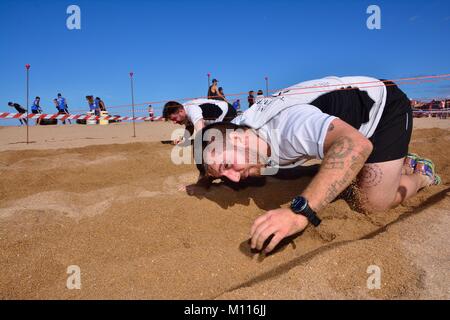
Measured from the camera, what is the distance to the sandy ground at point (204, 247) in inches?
49.9

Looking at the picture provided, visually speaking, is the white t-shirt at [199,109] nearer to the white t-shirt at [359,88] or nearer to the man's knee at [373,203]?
the white t-shirt at [359,88]

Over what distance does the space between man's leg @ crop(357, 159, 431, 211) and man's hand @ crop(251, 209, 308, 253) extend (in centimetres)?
103

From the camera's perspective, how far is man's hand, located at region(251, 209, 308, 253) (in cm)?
137

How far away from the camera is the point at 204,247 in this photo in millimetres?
1688

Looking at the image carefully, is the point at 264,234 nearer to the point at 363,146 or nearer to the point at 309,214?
the point at 309,214

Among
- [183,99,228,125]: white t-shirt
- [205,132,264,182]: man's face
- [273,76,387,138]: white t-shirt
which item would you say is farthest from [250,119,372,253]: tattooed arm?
[183,99,228,125]: white t-shirt

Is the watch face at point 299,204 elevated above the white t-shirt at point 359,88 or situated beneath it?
situated beneath

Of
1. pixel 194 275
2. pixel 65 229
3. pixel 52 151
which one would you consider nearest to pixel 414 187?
pixel 194 275

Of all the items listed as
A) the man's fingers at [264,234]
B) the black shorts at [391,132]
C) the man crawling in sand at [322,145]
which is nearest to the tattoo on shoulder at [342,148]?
the man crawling in sand at [322,145]

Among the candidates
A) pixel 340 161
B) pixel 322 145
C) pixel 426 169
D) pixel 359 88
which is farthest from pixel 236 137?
pixel 426 169

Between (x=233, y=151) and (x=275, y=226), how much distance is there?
0.59 metres

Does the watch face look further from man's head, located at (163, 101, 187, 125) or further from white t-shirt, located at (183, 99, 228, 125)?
man's head, located at (163, 101, 187, 125)

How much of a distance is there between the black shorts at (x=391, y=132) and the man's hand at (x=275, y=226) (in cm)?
113
